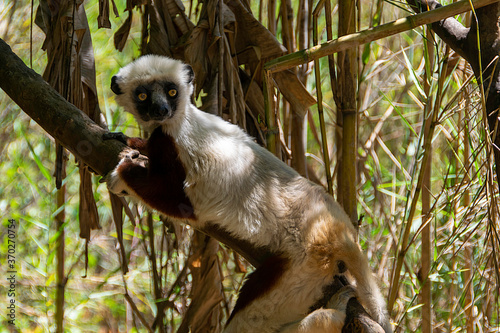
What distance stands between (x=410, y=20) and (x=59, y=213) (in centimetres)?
291

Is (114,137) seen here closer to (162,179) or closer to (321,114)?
(162,179)

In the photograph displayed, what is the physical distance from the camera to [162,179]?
2.62 meters

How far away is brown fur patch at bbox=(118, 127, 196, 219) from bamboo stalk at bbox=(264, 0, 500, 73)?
2.46 ft

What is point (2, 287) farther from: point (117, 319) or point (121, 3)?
point (121, 3)

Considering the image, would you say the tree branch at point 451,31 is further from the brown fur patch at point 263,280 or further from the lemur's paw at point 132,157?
the lemur's paw at point 132,157

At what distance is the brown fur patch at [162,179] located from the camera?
260 centimetres

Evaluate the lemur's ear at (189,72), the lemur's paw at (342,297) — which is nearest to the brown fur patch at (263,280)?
the lemur's paw at (342,297)

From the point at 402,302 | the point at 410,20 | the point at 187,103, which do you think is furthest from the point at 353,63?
the point at 402,302

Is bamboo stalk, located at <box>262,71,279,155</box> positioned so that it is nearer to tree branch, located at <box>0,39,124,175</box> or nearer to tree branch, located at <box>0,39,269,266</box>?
tree branch, located at <box>0,39,269,266</box>

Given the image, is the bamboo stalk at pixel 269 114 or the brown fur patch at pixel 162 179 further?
the bamboo stalk at pixel 269 114

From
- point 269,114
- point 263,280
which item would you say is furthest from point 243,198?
point 269,114

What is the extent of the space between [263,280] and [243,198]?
466 millimetres

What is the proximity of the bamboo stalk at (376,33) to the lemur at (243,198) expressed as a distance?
0.58 m

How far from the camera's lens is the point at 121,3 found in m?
5.86
